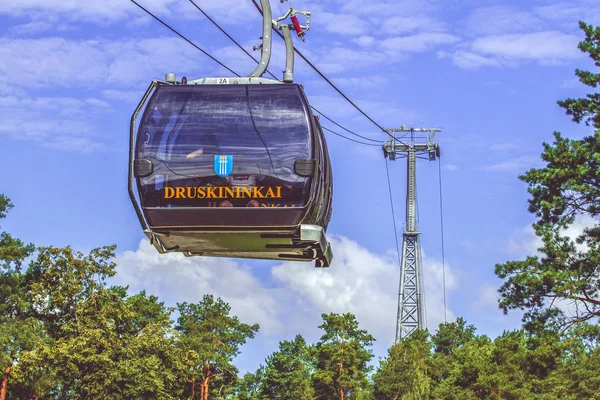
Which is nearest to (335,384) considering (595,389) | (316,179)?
(595,389)

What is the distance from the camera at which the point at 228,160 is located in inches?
619

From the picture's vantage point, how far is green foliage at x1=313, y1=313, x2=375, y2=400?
8006 cm

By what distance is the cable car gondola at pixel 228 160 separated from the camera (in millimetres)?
15734

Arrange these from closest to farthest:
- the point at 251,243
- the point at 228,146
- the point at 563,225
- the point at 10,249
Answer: the point at 228,146
the point at 251,243
the point at 563,225
the point at 10,249

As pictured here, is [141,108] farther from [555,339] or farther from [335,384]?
[335,384]

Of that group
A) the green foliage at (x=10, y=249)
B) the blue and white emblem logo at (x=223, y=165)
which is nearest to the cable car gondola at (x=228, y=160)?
the blue and white emblem logo at (x=223, y=165)

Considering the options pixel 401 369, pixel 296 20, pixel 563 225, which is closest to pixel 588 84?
pixel 563 225

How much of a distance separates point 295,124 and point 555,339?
63.7ft

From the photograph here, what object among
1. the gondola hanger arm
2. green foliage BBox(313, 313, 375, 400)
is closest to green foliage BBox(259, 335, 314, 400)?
green foliage BBox(313, 313, 375, 400)

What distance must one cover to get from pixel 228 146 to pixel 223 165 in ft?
0.87

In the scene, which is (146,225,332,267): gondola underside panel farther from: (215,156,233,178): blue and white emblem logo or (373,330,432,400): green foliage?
(373,330,432,400): green foliage

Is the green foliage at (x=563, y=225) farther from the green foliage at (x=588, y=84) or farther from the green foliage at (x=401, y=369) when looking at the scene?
the green foliage at (x=401, y=369)

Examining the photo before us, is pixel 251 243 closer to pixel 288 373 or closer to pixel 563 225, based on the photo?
pixel 563 225

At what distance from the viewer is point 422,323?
76.9m
